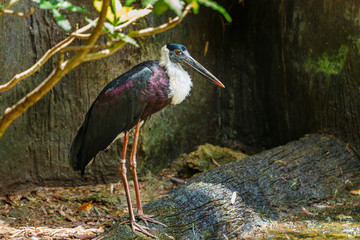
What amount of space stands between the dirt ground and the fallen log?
62 cm

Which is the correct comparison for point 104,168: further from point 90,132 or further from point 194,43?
point 194,43

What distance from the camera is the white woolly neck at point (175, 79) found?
3.55 m

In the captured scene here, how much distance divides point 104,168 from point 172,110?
3.62ft

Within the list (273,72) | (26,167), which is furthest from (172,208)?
(273,72)

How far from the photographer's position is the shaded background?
14.1 ft

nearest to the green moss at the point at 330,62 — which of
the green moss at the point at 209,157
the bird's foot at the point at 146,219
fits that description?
the green moss at the point at 209,157

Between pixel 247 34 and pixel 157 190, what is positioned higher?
pixel 247 34

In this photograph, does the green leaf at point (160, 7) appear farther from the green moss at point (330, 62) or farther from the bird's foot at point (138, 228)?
the green moss at point (330, 62)

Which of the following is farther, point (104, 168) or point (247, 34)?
point (247, 34)

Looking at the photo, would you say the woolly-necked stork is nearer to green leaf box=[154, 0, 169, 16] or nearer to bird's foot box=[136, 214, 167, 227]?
bird's foot box=[136, 214, 167, 227]

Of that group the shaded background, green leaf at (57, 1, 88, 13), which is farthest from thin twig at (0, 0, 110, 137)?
the shaded background

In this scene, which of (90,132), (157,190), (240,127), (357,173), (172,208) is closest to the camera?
(172,208)

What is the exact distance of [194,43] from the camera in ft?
17.4

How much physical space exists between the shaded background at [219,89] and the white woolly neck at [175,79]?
1081mm
